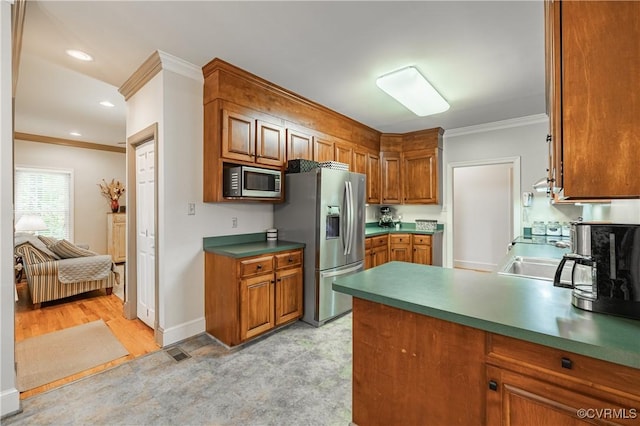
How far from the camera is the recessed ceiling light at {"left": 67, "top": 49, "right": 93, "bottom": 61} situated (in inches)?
97.8

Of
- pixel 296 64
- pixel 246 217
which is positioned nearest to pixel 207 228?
pixel 246 217

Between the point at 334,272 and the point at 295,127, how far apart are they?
6.00 feet

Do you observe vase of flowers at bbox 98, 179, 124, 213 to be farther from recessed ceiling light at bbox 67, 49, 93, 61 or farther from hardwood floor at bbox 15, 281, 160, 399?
recessed ceiling light at bbox 67, 49, 93, 61

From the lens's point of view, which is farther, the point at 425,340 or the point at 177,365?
the point at 177,365

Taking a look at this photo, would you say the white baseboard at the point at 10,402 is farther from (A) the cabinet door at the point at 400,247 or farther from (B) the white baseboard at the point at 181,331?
(A) the cabinet door at the point at 400,247

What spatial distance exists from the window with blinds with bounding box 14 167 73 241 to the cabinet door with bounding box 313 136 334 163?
5.55 metres

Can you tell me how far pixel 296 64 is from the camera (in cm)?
269

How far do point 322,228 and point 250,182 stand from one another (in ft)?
3.01

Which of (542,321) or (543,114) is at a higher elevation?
(543,114)

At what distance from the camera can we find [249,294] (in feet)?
8.69

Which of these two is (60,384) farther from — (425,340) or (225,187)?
(425,340)

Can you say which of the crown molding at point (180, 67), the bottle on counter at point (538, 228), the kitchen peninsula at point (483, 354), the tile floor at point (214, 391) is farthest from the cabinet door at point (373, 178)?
the kitchen peninsula at point (483, 354)

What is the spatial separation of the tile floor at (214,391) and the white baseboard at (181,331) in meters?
0.12

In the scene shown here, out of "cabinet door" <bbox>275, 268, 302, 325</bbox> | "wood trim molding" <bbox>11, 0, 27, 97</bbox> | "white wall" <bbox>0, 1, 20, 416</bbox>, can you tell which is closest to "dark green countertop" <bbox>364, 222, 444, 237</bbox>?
"cabinet door" <bbox>275, 268, 302, 325</bbox>
